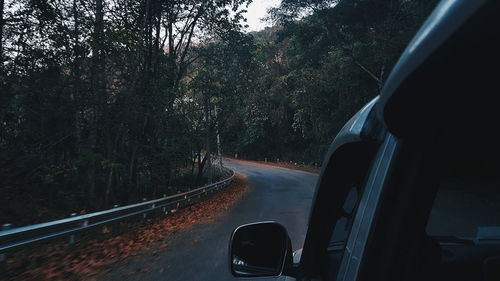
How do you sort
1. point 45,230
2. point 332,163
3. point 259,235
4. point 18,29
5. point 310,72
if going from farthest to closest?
point 310,72, point 18,29, point 45,230, point 259,235, point 332,163

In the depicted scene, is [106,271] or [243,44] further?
[243,44]

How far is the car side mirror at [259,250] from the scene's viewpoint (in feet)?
6.01

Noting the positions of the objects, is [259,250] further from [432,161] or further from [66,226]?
[66,226]

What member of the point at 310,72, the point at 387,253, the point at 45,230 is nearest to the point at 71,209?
the point at 45,230

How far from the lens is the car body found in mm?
580

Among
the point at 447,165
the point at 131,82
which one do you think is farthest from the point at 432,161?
the point at 131,82

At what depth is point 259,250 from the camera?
1.94m

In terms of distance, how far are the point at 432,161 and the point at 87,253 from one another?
728 centimetres

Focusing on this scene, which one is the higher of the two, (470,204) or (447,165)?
(447,165)

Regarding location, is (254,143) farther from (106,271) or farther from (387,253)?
(387,253)

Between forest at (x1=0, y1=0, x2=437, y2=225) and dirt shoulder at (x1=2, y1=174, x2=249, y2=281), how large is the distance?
2.33 m

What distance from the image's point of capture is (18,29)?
355 inches

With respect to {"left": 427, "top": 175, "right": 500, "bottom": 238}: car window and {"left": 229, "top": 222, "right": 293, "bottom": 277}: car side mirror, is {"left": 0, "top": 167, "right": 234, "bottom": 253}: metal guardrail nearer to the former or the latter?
A: {"left": 229, "top": 222, "right": 293, "bottom": 277}: car side mirror

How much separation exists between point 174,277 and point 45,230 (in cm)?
242
